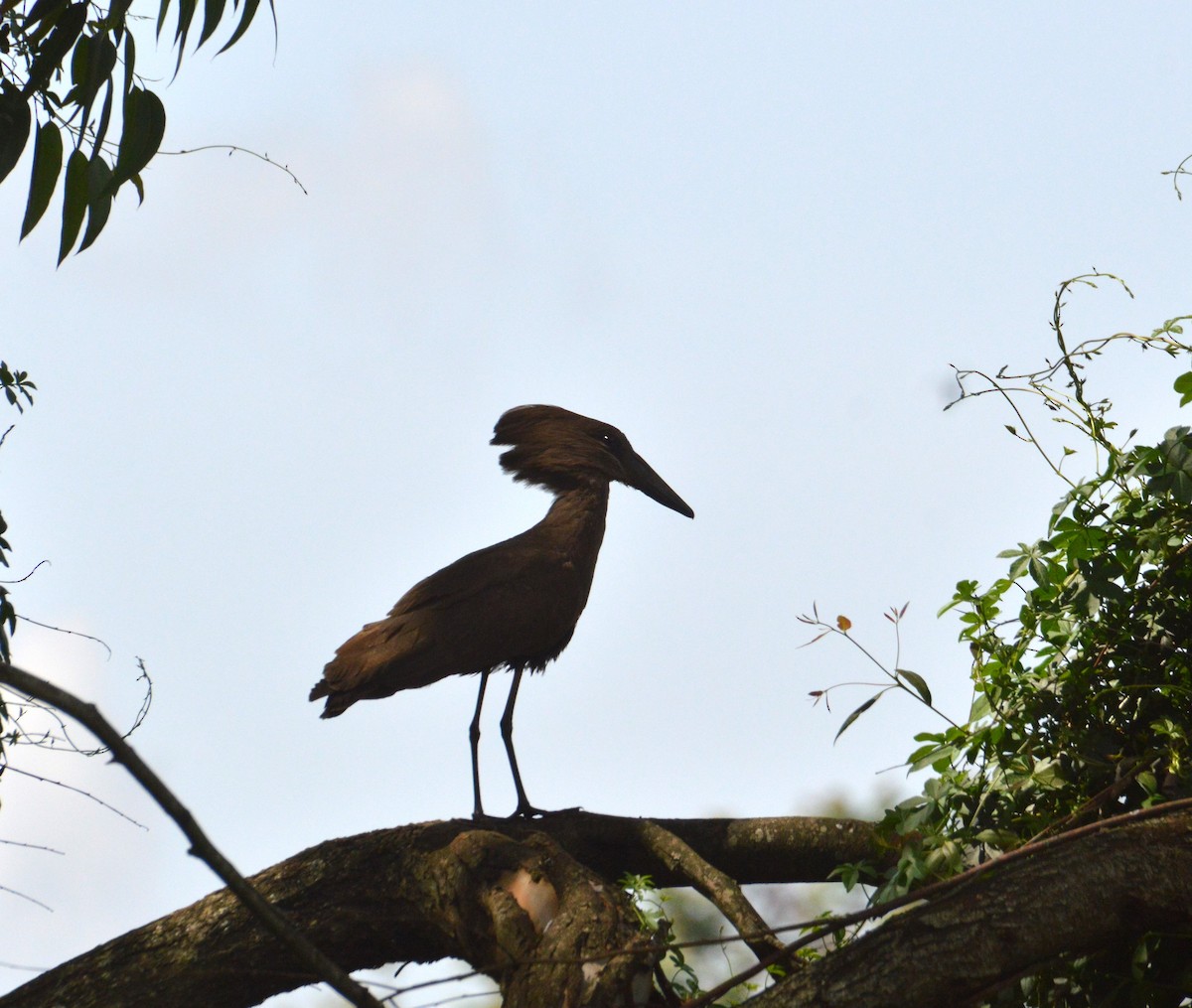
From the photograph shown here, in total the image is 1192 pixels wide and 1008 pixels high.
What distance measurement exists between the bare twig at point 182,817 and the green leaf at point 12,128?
1.84 metres

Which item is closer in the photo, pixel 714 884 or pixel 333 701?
pixel 714 884

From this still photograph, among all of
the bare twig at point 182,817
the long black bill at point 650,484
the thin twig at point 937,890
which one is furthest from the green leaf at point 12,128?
the long black bill at point 650,484

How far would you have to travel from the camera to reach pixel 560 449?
5.59m

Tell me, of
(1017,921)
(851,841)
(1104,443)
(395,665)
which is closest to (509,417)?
(395,665)

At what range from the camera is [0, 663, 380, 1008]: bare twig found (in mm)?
1611

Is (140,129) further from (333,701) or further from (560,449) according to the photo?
(560,449)

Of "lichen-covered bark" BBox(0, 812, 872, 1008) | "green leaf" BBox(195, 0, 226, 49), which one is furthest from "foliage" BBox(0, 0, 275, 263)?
"lichen-covered bark" BBox(0, 812, 872, 1008)

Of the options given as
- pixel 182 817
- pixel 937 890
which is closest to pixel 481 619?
pixel 937 890

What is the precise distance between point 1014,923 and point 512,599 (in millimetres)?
2875

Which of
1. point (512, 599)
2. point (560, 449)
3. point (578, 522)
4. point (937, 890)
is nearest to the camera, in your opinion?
point (937, 890)

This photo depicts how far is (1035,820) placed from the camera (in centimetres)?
276

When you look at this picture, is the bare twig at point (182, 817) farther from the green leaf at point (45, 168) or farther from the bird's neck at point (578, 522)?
the bird's neck at point (578, 522)

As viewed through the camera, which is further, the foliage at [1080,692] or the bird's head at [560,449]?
the bird's head at [560,449]

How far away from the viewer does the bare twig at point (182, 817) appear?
1.61 meters
